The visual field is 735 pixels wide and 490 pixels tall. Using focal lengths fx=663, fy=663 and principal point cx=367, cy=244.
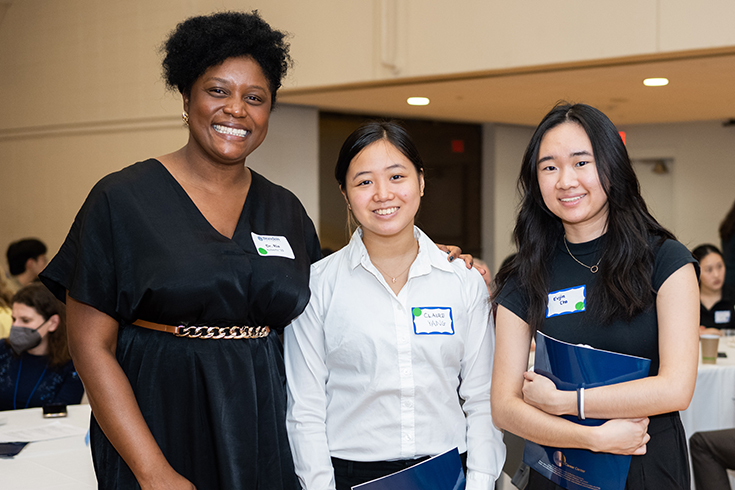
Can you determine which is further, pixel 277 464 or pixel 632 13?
pixel 632 13

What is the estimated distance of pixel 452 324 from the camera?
184 centimetres

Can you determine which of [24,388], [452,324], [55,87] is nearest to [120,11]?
[55,87]

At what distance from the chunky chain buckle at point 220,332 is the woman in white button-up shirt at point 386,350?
0.16 m

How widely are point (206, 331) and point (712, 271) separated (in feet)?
14.8

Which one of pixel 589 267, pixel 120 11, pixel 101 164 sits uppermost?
pixel 120 11

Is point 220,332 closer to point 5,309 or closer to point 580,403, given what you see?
point 580,403

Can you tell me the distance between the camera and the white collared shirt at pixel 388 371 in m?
1.78

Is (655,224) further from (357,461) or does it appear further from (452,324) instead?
(357,461)

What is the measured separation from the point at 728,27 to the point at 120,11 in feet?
16.5

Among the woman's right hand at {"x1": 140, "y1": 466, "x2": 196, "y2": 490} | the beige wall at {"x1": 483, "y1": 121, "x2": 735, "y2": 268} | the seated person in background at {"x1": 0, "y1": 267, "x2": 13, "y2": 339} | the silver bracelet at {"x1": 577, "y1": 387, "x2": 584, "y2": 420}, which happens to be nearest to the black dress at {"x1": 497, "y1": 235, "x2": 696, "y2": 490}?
the silver bracelet at {"x1": 577, "y1": 387, "x2": 584, "y2": 420}

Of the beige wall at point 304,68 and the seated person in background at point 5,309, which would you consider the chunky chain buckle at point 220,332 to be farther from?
the beige wall at point 304,68

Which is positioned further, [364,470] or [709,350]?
[709,350]

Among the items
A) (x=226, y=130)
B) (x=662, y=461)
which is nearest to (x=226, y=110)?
(x=226, y=130)

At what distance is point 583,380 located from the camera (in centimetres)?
157
